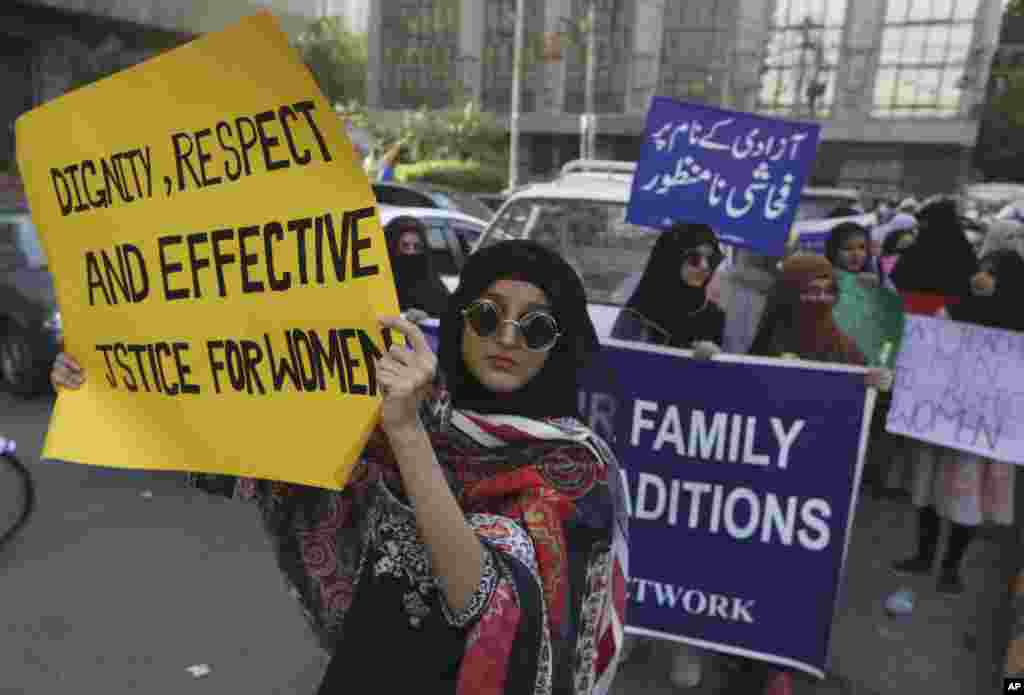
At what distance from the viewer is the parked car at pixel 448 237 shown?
7062mm

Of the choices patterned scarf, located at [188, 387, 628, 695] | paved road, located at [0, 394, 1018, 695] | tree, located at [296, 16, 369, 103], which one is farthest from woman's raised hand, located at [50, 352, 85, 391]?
tree, located at [296, 16, 369, 103]

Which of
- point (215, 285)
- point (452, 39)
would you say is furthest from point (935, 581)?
point (452, 39)

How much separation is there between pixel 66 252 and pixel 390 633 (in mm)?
1060

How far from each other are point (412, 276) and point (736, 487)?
1977 millimetres

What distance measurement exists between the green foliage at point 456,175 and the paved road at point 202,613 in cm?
2636

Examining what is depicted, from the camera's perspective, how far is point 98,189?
5.39 feet

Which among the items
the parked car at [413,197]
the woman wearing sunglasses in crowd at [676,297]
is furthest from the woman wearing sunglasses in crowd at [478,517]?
the parked car at [413,197]

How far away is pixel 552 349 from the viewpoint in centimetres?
151

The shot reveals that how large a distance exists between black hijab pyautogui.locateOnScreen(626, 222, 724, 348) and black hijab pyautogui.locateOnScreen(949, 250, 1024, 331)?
4.11 ft

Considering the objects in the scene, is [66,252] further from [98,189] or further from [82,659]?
[82,659]

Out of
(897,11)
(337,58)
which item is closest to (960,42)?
(897,11)

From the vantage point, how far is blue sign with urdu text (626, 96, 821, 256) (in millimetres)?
4703

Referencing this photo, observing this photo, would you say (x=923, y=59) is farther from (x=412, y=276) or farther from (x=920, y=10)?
(x=412, y=276)

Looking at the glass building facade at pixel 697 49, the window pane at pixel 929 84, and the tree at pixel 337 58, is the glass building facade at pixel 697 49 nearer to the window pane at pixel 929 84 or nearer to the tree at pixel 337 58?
the window pane at pixel 929 84
